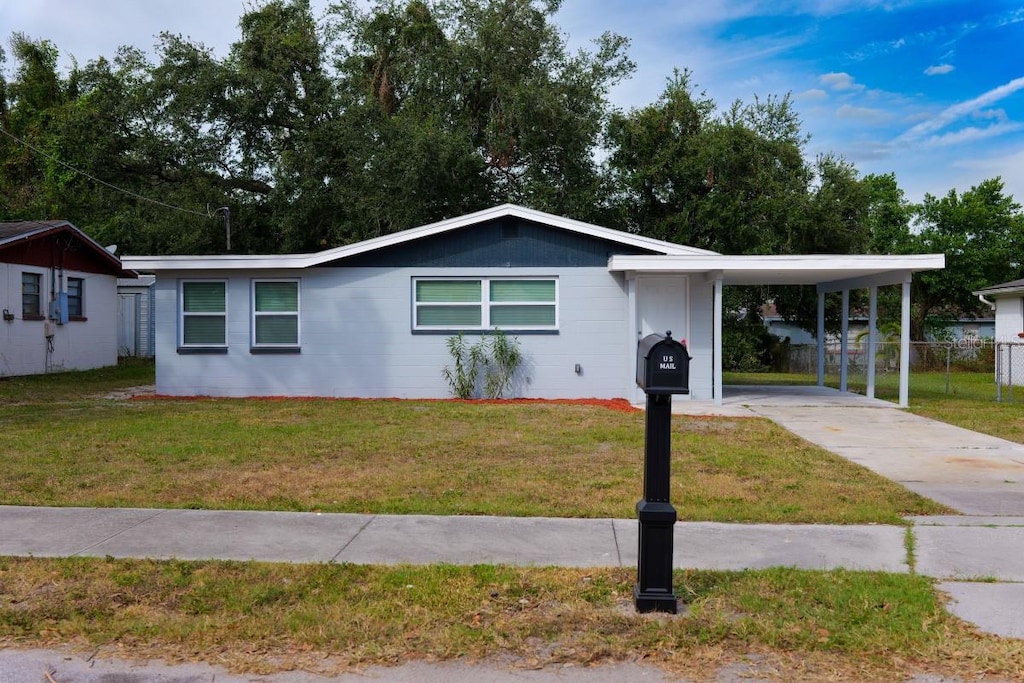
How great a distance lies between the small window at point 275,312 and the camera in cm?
1653

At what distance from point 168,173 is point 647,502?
29.8m

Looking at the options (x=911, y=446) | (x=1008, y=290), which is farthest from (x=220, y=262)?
(x=1008, y=290)

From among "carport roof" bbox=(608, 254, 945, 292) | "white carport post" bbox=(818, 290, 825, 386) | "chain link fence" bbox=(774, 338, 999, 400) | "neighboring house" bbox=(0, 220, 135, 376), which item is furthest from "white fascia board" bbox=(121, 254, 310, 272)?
"chain link fence" bbox=(774, 338, 999, 400)

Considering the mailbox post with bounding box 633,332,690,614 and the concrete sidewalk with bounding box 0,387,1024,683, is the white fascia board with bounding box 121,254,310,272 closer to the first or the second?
the concrete sidewalk with bounding box 0,387,1024,683

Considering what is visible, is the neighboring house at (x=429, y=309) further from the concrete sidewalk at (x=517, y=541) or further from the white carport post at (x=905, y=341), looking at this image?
the concrete sidewalk at (x=517, y=541)

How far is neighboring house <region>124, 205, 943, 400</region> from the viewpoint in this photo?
53.0 ft

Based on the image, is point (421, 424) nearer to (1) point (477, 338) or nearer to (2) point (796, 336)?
(1) point (477, 338)

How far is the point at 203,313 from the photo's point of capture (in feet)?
54.4

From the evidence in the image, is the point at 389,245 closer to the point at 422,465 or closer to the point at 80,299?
the point at 422,465

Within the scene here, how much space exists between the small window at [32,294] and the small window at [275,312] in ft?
27.8

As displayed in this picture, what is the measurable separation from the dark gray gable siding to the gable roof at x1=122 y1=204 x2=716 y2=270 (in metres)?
0.18

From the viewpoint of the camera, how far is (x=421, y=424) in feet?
40.8

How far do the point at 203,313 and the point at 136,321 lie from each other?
565 inches

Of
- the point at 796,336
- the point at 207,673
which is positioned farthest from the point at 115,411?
the point at 796,336
